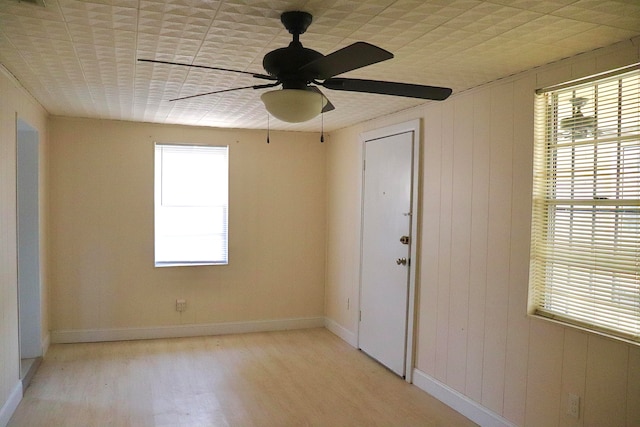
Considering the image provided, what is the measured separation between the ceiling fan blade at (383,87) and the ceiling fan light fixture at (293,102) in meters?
0.10

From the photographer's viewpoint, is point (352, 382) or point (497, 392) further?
point (352, 382)

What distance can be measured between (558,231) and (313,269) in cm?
328

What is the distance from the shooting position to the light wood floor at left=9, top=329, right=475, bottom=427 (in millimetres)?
3227

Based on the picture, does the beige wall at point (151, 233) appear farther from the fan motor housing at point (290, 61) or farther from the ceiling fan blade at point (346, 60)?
the ceiling fan blade at point (346, 60)

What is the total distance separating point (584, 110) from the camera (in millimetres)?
2527

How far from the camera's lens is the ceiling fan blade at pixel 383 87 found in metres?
1.97

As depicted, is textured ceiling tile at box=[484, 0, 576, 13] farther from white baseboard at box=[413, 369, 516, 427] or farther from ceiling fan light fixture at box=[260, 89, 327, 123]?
white baseboard at box=[413, 369, 516, 427]

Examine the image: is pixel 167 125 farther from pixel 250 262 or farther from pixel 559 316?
pixel 559 316

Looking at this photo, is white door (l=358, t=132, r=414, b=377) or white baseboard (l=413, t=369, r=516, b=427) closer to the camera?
white baseboard (l=413, t=369, r=516, b=427)

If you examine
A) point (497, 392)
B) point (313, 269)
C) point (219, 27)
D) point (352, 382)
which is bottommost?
point (352, 382)

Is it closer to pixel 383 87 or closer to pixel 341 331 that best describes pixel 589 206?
pixel 383 87

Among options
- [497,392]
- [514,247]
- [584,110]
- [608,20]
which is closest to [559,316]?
[514,247]

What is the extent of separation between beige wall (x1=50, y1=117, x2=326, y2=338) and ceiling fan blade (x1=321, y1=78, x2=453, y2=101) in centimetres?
337

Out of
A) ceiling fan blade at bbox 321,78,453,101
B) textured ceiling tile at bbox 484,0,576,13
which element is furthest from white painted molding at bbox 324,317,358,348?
textured ceiling tile at bbox 484,0,576,13
